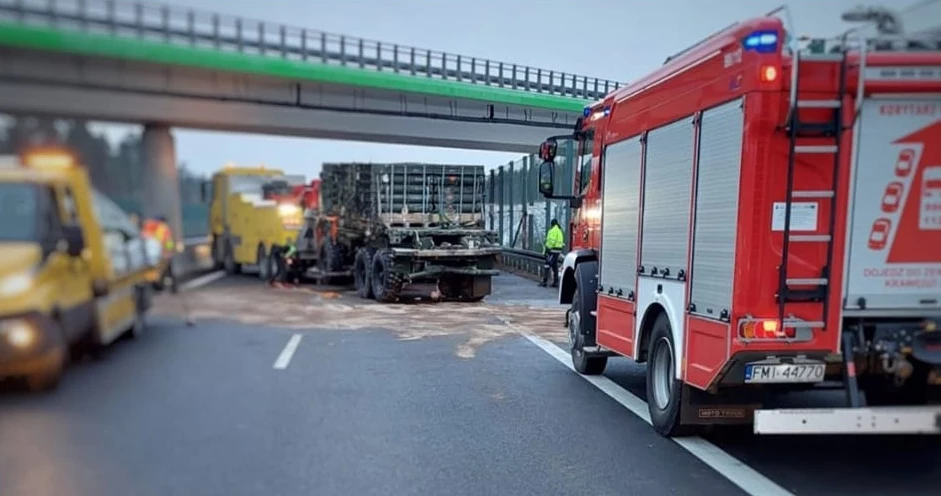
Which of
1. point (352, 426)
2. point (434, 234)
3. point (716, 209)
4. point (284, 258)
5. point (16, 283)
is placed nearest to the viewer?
point (16, 283)

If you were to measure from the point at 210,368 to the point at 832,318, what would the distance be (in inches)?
156

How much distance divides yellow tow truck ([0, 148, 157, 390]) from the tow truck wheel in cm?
74

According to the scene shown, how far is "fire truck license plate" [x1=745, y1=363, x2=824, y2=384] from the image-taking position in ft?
15.6

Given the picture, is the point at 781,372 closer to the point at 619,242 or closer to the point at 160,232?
the point at 619,242

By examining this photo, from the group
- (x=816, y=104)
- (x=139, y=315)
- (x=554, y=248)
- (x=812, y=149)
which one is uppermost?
(x=816, y=104)

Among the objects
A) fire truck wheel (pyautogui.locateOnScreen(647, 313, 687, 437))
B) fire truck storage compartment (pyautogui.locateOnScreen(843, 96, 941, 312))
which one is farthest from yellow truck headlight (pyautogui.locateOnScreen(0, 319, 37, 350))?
fire truck wheel (pyautogui.locateOnScreen(647, 313, 687, 437))

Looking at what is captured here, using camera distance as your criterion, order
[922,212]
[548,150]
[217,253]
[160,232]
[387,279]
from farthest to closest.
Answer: [387,279]
[548,150]
[922,212]
[217,253]
[160,232]

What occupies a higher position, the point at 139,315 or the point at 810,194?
the point at 810,194

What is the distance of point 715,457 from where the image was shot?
5.33 m

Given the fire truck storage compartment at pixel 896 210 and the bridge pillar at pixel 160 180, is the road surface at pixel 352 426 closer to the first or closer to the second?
the bridge pillar at pixel 160 180

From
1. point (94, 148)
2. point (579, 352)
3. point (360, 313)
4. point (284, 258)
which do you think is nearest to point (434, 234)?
point (579, 352)

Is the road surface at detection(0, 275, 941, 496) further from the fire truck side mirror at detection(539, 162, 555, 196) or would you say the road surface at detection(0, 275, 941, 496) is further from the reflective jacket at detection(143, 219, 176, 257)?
the fire truck side mirror at detection(539, 162, 555, 196)

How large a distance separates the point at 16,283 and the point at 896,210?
4.84 metres

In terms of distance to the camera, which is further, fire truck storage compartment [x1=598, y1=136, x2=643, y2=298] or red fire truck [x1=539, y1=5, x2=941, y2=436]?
fire truck storage compartment [x1=598, y1=136, x2=643, y2=298]
